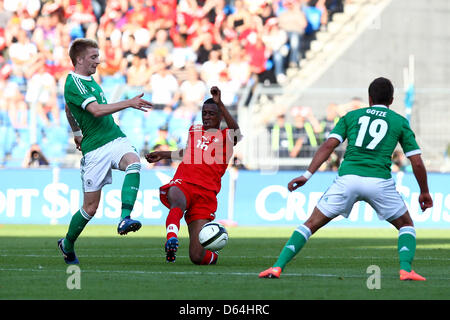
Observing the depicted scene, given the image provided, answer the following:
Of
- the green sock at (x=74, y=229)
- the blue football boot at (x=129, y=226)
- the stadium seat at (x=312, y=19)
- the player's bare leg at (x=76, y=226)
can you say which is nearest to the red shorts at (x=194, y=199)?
the player's bare leg at (x=76, y=226)

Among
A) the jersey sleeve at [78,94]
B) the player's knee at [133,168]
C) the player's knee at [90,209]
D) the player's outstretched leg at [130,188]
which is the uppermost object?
the jersey sleeve at [78,94]

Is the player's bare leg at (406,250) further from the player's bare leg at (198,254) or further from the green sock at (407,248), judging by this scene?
the player's bare leg at (198,254)

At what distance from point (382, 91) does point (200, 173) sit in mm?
2962

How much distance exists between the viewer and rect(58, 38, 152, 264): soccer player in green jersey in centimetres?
991

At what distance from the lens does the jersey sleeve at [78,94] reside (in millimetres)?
9891

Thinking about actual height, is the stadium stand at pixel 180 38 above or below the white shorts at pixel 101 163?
above

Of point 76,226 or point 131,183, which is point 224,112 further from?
point 76,226

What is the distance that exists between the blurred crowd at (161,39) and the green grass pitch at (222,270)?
895 cm

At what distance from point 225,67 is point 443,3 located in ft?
23.6

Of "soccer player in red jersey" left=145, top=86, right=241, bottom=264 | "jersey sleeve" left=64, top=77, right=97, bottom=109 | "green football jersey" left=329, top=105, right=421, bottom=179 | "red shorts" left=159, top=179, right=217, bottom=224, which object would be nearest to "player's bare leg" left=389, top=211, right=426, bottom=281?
"green football jersey" left=329, top=105, right=421, bottom=179

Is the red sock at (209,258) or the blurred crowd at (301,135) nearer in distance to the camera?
the red sock at (209,258)

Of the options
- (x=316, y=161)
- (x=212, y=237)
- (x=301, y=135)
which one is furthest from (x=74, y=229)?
(x=301, y=135)
